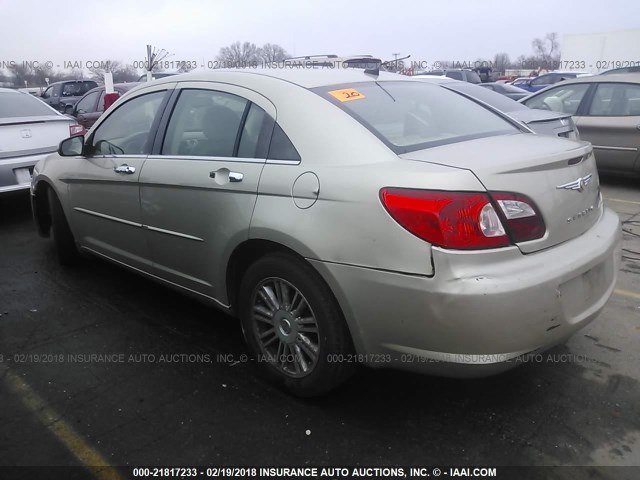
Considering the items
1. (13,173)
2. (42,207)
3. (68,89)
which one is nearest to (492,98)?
(42,207)

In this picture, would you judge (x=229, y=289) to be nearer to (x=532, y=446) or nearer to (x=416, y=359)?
(x=416, y=359)

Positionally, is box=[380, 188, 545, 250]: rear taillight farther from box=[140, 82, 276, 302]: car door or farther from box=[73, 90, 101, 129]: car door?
box=[73, 90, 101, 129]: car door

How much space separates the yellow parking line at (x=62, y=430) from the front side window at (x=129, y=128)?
1.56 metres

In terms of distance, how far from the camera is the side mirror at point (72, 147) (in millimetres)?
4129

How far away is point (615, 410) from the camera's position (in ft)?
8.55

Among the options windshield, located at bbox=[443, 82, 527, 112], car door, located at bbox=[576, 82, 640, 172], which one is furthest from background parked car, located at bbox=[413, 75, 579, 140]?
car door, located at bbox=[576, 82, 640, 172]

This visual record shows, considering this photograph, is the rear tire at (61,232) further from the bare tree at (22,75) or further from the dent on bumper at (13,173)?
the bare tree at (22,75)

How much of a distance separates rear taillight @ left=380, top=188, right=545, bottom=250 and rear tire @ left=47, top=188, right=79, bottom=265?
10.9 ft

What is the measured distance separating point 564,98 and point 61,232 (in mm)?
7162

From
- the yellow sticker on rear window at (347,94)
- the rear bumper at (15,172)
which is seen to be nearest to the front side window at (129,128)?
the yellow sticker on rear window at (347,94)

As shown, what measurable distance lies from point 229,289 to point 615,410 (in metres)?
2.05

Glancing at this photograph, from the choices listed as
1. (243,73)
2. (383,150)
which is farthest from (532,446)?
(243,73)

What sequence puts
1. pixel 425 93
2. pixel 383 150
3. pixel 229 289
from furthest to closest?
pixel 425 93
pixel 229 289
pixel 383 150

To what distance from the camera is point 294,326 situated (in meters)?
2.66
